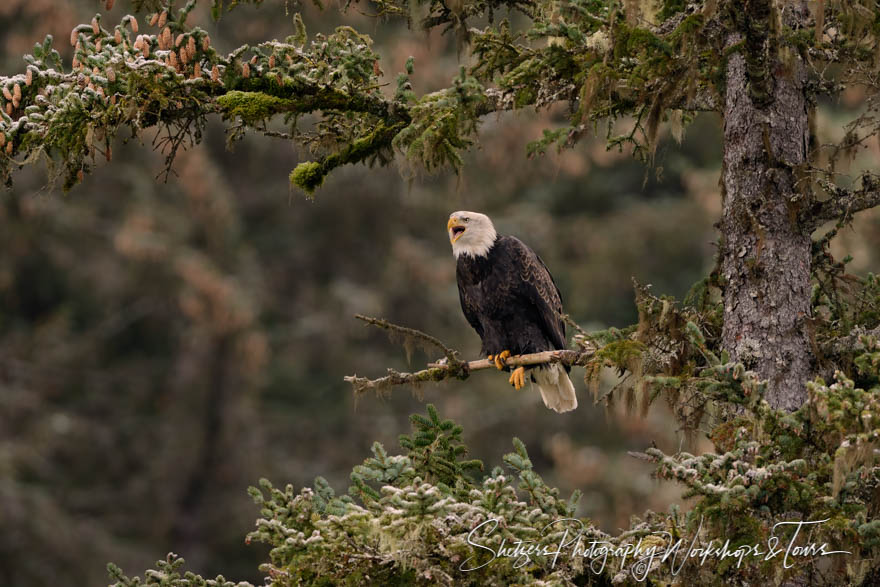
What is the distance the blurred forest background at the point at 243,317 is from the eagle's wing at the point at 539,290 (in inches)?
378

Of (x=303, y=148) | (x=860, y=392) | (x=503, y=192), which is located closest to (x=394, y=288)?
(x=503, y=192)

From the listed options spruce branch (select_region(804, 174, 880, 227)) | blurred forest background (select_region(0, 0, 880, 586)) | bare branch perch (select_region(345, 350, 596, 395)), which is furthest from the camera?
blurred forest background (select_region(0, 0, 880, 586))

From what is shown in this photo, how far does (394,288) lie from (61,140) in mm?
14532

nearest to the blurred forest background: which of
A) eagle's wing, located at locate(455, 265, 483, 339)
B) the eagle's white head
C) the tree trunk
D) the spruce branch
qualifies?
eagle's wing, located at locate(455, 265, 483, 339)

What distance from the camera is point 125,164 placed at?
17.6 m

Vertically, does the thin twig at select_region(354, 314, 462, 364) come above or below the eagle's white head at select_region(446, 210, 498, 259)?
below

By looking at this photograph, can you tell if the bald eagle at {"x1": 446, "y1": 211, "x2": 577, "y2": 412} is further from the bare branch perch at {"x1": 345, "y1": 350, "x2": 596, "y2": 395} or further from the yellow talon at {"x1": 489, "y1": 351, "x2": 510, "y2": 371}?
the bare branch perch at {"x1": 345, "y1": 350, "x2": 596, "y2": 395}

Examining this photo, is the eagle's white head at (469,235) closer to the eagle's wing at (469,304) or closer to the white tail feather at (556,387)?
the eagle's wing at (469,304)

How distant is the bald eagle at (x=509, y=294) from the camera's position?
625 centimetres

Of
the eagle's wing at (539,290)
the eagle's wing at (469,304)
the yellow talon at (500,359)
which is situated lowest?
the yellow talon at (500,359)

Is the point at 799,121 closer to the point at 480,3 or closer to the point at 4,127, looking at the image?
the point at 480,3

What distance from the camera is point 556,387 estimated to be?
6527mm

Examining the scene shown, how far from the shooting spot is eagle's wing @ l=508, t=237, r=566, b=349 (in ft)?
20.4

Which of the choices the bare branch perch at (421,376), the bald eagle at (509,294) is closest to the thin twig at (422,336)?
the bare branch perch at (421,376)
